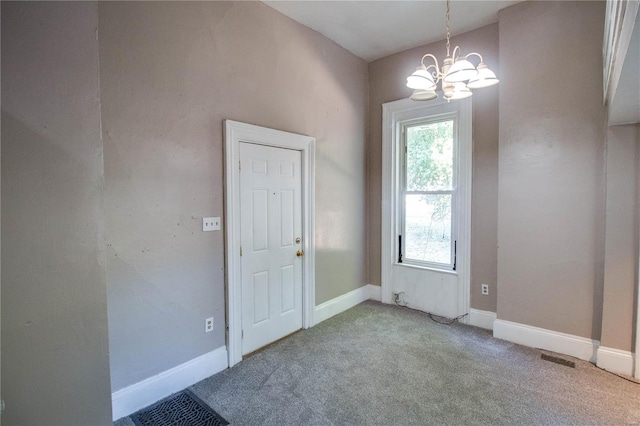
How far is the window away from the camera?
3.80 m

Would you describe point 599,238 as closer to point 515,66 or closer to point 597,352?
point 597,352

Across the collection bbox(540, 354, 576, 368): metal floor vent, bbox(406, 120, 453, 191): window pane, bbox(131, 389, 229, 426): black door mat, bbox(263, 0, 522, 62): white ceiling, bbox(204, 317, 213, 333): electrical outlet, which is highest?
bbox(263, 0, 522, 62): white ceiling

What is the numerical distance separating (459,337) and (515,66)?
9.10 feet

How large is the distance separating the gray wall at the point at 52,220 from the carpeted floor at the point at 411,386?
1.40 meters

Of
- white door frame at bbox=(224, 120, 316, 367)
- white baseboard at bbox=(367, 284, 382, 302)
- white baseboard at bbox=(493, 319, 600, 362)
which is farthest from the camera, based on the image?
white baseboard at bbox=(367, 284, 382, 302)

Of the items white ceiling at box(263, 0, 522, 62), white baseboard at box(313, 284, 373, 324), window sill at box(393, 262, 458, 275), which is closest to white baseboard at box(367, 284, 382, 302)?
white baseboard at box(313, 284, 373, 324)

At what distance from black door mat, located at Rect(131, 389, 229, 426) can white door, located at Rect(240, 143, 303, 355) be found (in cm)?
68

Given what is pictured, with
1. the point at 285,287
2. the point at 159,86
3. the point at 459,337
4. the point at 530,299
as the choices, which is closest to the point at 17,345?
the point at 159,86

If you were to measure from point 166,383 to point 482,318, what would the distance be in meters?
3.17

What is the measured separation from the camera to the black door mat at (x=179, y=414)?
207 cm

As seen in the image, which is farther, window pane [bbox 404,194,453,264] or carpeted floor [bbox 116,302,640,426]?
window pane [bbox 404,194,453,264]

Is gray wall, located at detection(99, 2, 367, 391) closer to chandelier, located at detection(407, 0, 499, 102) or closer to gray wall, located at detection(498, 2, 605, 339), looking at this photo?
chandelier, located at detection(407, 0, 499, 102)

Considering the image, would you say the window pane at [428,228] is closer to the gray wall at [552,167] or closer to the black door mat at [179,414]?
the gray wall at [552,167]

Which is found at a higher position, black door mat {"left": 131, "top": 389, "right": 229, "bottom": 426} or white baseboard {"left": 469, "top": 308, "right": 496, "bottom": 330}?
white baseboard {"left": 469, "top": 308, "right": 496, "bottom": 330}
